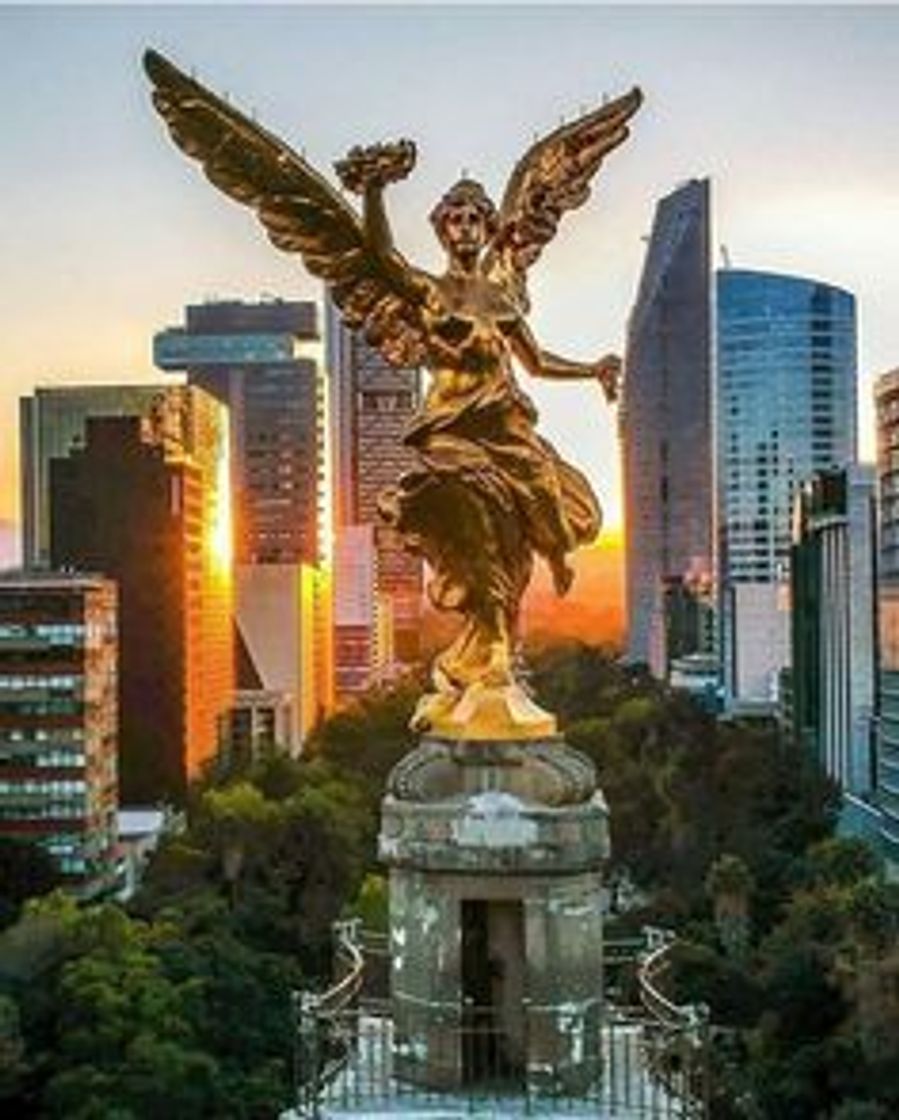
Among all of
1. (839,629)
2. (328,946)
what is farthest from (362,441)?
(328,946)

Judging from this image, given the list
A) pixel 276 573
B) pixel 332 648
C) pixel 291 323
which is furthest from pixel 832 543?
pixel 291 323

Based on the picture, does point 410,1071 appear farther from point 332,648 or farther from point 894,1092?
point 332,648

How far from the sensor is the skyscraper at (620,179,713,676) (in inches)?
6245

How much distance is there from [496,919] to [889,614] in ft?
160

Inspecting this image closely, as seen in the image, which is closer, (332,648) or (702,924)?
(702,924)

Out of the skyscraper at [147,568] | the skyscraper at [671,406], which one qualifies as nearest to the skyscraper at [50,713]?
the skyscraper at [147,568]

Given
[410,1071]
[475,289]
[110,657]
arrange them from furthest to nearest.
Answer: [110,657], [475,289], [410,1071]

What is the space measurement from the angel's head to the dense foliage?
1793 cm

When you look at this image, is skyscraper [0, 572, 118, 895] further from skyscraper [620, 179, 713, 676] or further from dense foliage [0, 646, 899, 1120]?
skyscraper [620, 179, 713, 676]

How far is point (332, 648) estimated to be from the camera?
148000 mm

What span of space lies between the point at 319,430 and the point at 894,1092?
136 m

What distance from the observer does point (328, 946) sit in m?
39.8

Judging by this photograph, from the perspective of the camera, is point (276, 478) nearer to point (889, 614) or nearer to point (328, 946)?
point (889, 614)

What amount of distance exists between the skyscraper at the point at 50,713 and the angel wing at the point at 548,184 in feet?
171
